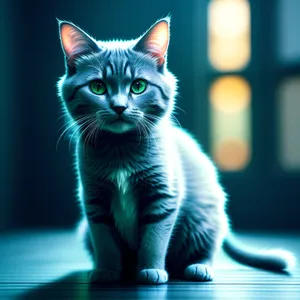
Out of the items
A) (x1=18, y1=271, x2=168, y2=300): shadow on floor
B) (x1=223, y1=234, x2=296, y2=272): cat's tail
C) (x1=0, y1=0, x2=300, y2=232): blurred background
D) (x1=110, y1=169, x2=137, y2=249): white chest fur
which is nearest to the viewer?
(x1=18, y1=271, x2=168, y2=300): shadow on floor

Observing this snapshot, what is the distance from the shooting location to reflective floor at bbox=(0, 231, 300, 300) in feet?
3.08

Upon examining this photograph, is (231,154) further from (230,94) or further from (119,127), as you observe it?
(119,127)

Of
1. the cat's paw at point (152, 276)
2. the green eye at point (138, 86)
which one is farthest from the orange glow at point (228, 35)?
the cat's paw at point (152, 276)

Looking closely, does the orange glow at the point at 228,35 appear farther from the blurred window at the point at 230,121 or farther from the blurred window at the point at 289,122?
the blurred window at the point at 289,122

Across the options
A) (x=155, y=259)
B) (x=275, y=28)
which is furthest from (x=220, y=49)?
(x=155, y=259)

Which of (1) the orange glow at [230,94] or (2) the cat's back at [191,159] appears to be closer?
(2) the cat's back at [191,159]

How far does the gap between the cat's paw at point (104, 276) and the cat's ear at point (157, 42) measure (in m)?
0.51

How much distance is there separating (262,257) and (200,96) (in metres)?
1.24

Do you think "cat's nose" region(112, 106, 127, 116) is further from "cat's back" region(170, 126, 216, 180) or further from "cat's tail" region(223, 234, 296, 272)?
"cat's tail" region(223, 234, 296, 272)

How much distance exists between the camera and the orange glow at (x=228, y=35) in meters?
2.32

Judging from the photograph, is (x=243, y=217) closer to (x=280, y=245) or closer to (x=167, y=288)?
(x=280, y=245)

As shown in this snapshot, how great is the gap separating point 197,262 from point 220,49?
1478 mm

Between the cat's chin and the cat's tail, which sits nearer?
the cat's chin

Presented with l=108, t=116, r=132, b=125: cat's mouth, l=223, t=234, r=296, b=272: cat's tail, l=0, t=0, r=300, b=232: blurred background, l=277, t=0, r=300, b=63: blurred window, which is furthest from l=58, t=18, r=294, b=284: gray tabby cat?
l=277, t=0, r=300, b=63: blurred window
